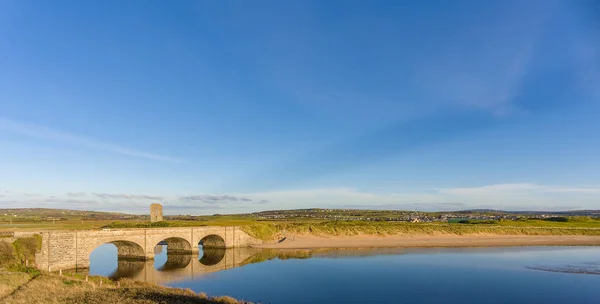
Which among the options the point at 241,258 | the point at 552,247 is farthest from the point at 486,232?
the point at 241,258

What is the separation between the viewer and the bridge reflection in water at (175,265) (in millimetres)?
45875

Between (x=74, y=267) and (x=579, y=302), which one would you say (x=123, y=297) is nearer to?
(x=74, y=267)

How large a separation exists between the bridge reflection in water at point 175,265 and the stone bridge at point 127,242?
1.56 meters

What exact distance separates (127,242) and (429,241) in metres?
62.1

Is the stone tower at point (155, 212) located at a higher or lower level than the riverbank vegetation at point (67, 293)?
higher

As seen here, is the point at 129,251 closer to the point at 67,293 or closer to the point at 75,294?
the point at 67,293

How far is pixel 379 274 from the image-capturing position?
154 feet

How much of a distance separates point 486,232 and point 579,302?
73.3 meters

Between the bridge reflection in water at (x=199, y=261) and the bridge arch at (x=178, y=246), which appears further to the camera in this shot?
the bridge arch at (x=178, y=246)

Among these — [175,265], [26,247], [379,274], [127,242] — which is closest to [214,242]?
[175,265]

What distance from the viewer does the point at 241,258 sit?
61531 millimetres

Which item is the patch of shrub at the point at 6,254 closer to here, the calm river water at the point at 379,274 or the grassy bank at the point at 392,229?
the calm river water at the point at 379,274

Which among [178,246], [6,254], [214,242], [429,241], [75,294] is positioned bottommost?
[429,241]

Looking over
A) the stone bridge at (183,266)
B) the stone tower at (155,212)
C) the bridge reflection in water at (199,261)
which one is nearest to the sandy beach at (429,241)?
the bridge reflection in water at (199,261)
